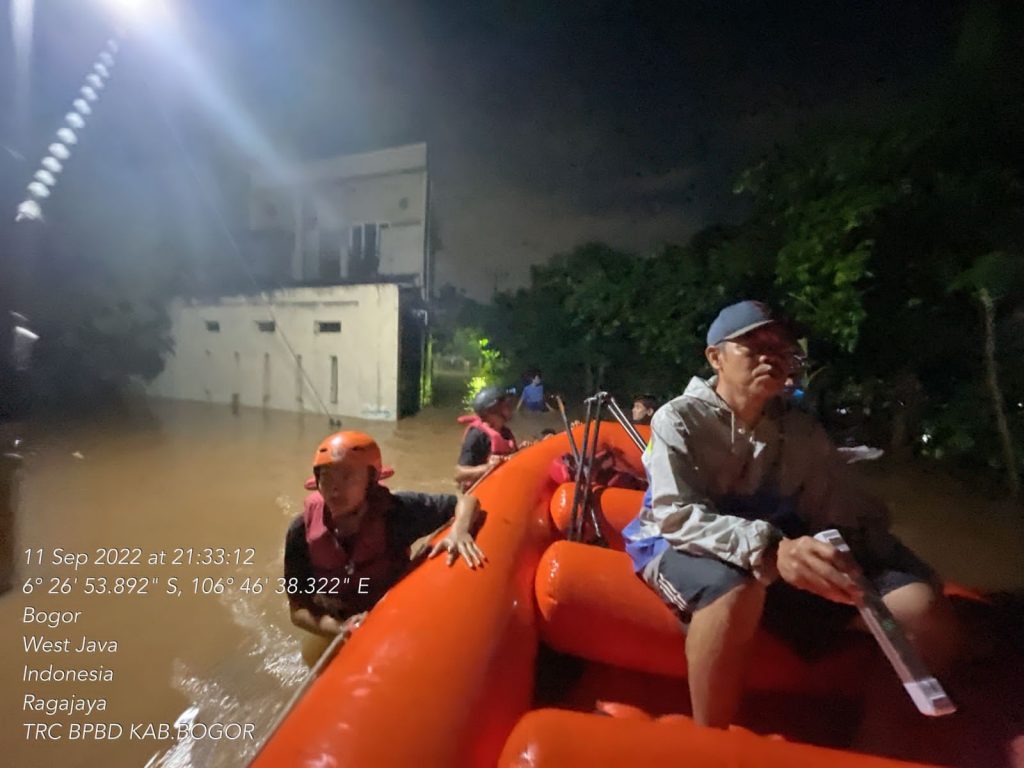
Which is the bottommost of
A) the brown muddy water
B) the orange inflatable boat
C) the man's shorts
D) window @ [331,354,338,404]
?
the brown muddy water

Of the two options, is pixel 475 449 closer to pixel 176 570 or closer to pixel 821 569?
pixel 176 570

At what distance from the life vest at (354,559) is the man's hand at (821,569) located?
152 centimetres

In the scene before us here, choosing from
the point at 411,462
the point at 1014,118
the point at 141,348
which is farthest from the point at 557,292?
the point at 141,348

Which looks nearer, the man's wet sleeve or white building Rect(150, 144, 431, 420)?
the man's wet sleeve

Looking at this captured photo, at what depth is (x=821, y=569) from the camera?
140 centimetres

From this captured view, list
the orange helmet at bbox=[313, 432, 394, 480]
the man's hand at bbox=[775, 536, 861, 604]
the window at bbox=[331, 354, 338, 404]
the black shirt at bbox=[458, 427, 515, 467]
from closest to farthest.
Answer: the man's hand at bbox=[775, 536, 861, 604] < the orange helmet at bbox=[313, 432, 394, 480] < the black shirt at bbox=[458, 427, 515, 467] < the window at bbox=[331, 354, 338, 404]

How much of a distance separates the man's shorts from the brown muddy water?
6.18 ft

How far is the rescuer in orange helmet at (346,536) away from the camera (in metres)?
2.34

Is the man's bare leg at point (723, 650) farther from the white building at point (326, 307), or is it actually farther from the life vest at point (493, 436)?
the white building at point (326, 307)

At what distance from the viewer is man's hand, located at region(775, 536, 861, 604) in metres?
1.39

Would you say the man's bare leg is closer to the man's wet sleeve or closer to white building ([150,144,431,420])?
the man's wet sleeve

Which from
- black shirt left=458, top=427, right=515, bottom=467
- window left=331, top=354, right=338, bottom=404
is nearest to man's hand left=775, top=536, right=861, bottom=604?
black shirt left=458, top=427, right=515, bottom=467

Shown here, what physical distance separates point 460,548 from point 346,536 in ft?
1.97

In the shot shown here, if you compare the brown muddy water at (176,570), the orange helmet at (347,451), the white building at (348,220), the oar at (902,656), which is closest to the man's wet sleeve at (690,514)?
the oar at (902,656)
